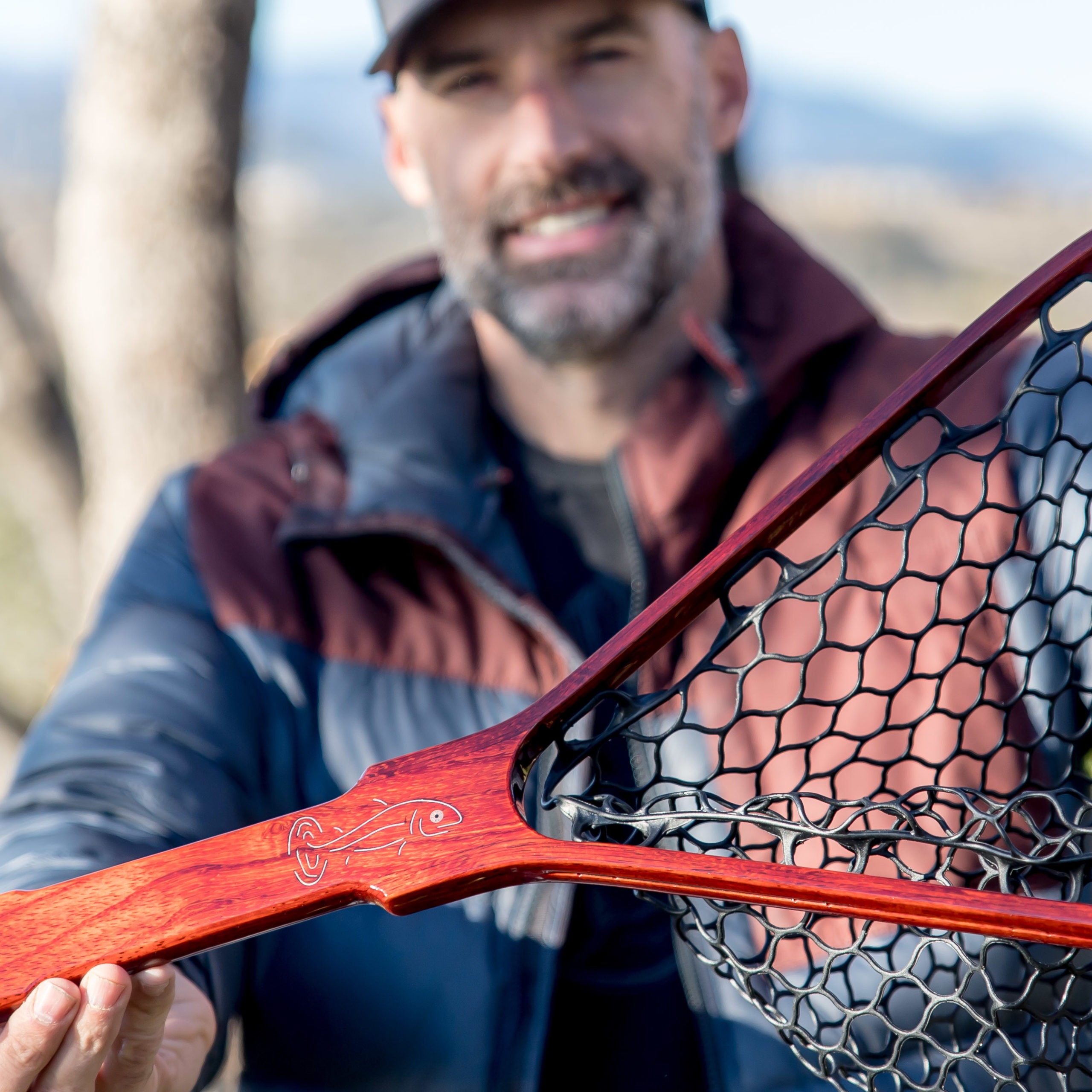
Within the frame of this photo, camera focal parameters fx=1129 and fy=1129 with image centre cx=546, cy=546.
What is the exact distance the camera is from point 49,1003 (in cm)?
91

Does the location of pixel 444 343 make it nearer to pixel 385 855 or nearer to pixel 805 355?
pixel 805 355

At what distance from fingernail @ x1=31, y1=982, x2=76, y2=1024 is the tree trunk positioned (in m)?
2.11

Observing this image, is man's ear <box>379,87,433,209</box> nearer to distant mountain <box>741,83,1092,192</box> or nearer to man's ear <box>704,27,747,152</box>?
man's ear <box>704,27,747,152</box>

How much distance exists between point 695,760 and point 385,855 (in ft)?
2.17

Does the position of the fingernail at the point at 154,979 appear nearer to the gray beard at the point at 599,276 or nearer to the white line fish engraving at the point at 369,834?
the white line fish engraving at the point at 369,834

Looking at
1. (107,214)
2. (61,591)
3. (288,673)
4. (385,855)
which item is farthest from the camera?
(61,591)

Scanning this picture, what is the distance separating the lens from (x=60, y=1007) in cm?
91

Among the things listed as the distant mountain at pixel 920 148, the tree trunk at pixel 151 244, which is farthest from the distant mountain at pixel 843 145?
the tree trunk at pixel 151 244

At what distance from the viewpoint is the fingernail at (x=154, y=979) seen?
960 millimetres

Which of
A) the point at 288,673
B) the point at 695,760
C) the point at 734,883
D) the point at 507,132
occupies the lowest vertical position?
the point at 695,760

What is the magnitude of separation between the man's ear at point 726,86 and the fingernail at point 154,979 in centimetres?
158

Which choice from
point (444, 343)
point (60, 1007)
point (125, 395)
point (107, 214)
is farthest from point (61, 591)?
point (60, 1007)

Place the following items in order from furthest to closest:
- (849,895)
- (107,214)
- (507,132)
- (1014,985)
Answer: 1. (107,214)
2. (507,132)
3. (1014,985)
4. (849,895)

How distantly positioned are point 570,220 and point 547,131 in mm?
134
